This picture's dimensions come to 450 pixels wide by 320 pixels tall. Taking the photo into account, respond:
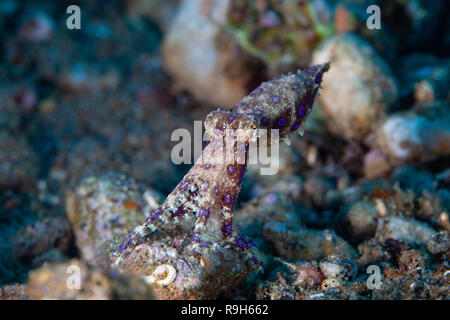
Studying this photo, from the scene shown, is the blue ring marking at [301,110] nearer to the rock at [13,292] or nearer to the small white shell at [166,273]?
the small white shell at [166,273]

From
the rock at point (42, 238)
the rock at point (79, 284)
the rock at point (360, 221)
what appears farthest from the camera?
the rock at point (42, 238)

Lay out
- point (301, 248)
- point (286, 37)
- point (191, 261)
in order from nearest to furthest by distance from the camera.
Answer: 1. point (191, 261)
2. point (301, 248)
3. point (286, 37)

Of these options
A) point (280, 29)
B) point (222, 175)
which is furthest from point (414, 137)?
point (222, 175)

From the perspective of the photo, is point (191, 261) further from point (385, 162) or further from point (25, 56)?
point (25, 56)

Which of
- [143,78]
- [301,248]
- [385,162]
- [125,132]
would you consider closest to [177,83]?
[143,78]

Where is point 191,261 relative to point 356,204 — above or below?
below

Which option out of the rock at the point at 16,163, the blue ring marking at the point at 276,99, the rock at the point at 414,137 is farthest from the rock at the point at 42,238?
the rock at the point at 414,137
